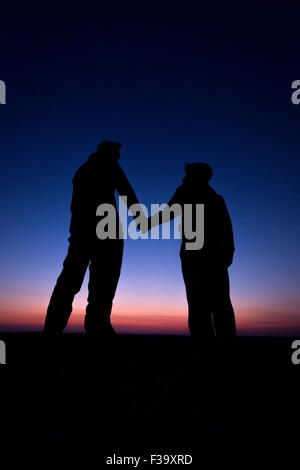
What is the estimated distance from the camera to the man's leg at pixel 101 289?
4359mm

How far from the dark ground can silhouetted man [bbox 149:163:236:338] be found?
25 centimetres

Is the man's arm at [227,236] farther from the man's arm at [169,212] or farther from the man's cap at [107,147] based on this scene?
the man's cap at [107,147]

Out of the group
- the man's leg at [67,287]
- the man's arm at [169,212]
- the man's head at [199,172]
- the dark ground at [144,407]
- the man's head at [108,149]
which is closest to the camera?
the dark ground at [144,407]

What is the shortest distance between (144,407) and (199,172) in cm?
244

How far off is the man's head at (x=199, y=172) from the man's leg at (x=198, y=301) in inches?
33.4

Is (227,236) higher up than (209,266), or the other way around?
(227,236)

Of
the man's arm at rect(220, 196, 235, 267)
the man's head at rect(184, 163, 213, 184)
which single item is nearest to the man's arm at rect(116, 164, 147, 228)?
the man's head at rect(184, 163, 213, 184)

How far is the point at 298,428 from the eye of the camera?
2.54 meters

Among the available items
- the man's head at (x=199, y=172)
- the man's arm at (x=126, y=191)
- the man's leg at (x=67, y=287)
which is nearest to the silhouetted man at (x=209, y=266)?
the man's head at (x=199, y=172)

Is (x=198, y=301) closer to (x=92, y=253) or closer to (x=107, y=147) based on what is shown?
(x=92, y=253)

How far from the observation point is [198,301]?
4.06m

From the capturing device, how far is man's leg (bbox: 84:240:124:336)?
4.36m

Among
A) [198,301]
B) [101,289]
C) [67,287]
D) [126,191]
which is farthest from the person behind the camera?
[126,191]

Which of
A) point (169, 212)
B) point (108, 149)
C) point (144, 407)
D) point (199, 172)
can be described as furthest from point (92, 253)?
point (144, 407)
